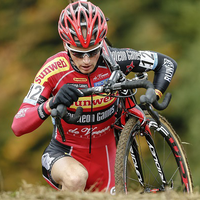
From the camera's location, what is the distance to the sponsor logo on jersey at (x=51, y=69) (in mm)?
4664

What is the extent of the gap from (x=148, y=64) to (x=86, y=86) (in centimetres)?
73

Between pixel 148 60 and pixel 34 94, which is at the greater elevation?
pixel 148 60

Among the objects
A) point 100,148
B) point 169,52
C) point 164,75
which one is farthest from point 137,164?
point 169,52

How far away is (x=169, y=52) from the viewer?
11.8 metres

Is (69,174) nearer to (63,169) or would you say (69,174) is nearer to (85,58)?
(63,169)

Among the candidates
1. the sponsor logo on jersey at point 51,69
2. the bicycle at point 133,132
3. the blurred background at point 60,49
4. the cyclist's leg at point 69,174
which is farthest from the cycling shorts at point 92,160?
the blurred background at point 60,49

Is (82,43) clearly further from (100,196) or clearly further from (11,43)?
(11,43)

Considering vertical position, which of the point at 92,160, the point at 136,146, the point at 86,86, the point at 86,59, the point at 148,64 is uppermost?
the point at 86,59

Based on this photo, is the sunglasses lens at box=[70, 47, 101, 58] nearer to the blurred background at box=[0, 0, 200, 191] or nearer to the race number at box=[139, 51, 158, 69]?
the race number at box=[139, 51, 158, 69]

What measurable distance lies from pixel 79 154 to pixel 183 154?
1106mm

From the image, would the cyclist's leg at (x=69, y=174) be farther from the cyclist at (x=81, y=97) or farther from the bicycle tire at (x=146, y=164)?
the bicycle tire at (x=146, y=164)

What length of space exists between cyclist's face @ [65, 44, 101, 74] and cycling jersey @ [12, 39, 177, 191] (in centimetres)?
21

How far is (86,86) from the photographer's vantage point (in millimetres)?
4828

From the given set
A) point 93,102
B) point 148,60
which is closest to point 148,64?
point 148,60
